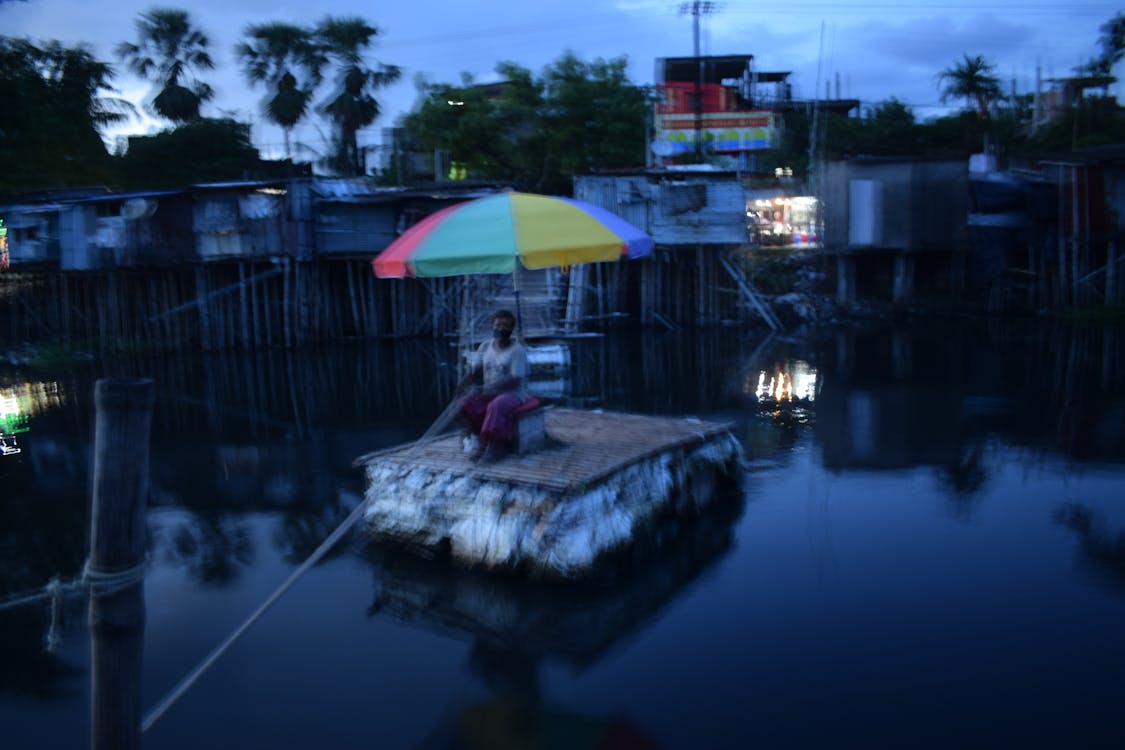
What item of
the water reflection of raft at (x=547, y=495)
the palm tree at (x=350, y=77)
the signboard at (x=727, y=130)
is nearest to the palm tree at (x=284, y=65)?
the palm tree at (x=350, y=77)

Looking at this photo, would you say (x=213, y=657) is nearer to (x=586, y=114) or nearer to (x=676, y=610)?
(x=676, y=610)

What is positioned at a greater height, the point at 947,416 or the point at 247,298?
the point at 247,298

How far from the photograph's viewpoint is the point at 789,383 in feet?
51.8

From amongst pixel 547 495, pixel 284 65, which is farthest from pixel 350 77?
pixel 547 495

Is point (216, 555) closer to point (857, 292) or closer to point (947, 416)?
point (947, 416)

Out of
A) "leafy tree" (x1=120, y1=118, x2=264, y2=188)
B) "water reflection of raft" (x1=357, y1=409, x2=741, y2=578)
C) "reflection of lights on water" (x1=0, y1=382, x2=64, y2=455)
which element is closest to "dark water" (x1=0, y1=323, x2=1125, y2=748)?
"water reflection of raft" (x1=357, y1=409, x2=741, y2=578)

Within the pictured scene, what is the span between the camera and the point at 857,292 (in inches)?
1068

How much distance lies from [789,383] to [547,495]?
9723 millimetres

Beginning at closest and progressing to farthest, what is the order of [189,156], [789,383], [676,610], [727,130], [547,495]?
[676,610] → [547,495] → [789,383] → [189,156] → [727,130]

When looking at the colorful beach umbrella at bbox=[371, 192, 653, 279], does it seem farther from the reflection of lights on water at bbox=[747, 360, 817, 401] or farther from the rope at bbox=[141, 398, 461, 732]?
the reflection of lights on water at bbox=[747, 360, 817, 401]

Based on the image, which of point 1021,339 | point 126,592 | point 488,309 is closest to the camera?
point 126,592

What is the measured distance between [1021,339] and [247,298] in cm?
1867

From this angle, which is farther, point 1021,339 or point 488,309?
point 1021,339

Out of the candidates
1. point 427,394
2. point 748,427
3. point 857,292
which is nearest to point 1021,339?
point 857,292
